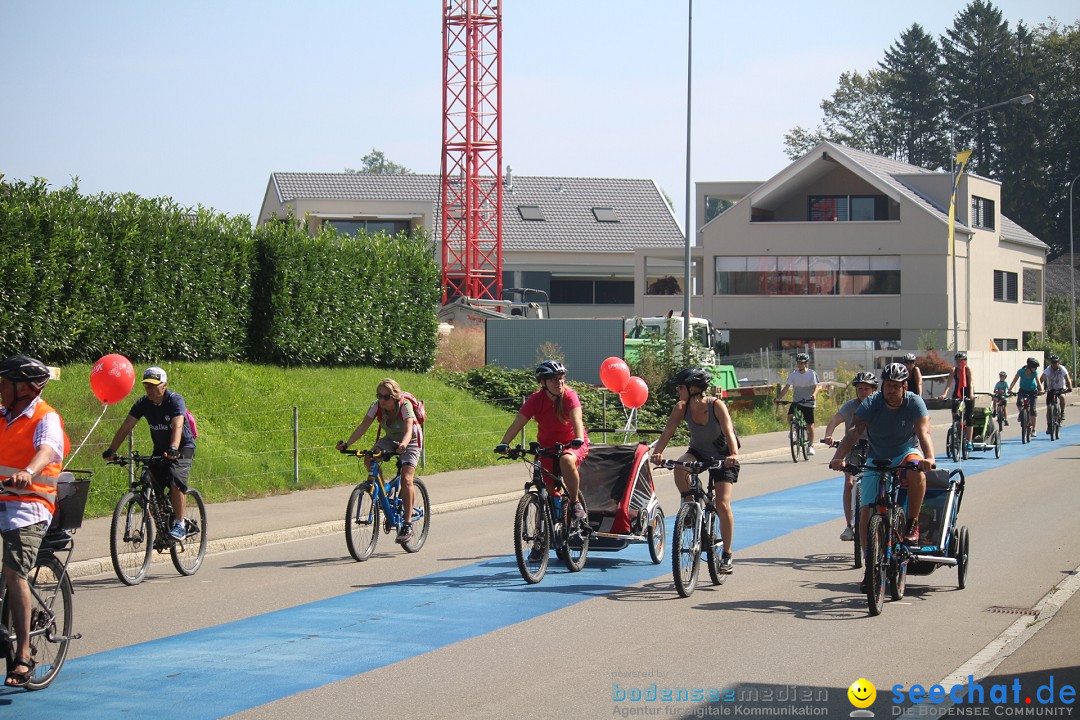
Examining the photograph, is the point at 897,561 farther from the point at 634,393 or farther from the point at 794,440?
the point at 794,440

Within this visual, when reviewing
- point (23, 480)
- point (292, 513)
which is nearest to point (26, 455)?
point (23, 480)

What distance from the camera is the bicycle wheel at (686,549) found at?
32.3ft

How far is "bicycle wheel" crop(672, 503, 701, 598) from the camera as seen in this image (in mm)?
9859

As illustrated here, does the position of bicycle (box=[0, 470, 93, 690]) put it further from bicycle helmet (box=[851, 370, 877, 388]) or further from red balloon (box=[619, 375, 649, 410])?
red balloon (box=[619, 375, 649, 410])

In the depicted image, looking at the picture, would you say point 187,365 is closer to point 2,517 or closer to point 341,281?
point 341,281

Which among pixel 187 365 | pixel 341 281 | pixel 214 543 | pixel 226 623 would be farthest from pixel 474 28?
pixel 226 623

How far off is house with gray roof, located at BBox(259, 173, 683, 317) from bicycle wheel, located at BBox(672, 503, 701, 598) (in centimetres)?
5241

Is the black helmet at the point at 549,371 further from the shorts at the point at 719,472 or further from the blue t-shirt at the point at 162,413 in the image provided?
the blue t-shirt at the point at 162,413

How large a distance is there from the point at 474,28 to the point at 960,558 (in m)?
51.0

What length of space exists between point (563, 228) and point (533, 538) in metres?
56.4

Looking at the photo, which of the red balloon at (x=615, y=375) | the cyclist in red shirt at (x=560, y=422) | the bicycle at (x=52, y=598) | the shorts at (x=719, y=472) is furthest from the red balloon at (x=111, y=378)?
the red balloon at (x=615, y=375)

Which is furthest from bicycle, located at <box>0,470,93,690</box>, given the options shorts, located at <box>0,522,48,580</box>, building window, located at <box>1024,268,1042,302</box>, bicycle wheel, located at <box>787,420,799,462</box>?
building window, located at <box>1024,268,1042,302</box>

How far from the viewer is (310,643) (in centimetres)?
845

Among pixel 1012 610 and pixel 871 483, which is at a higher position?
pixel 871 483
